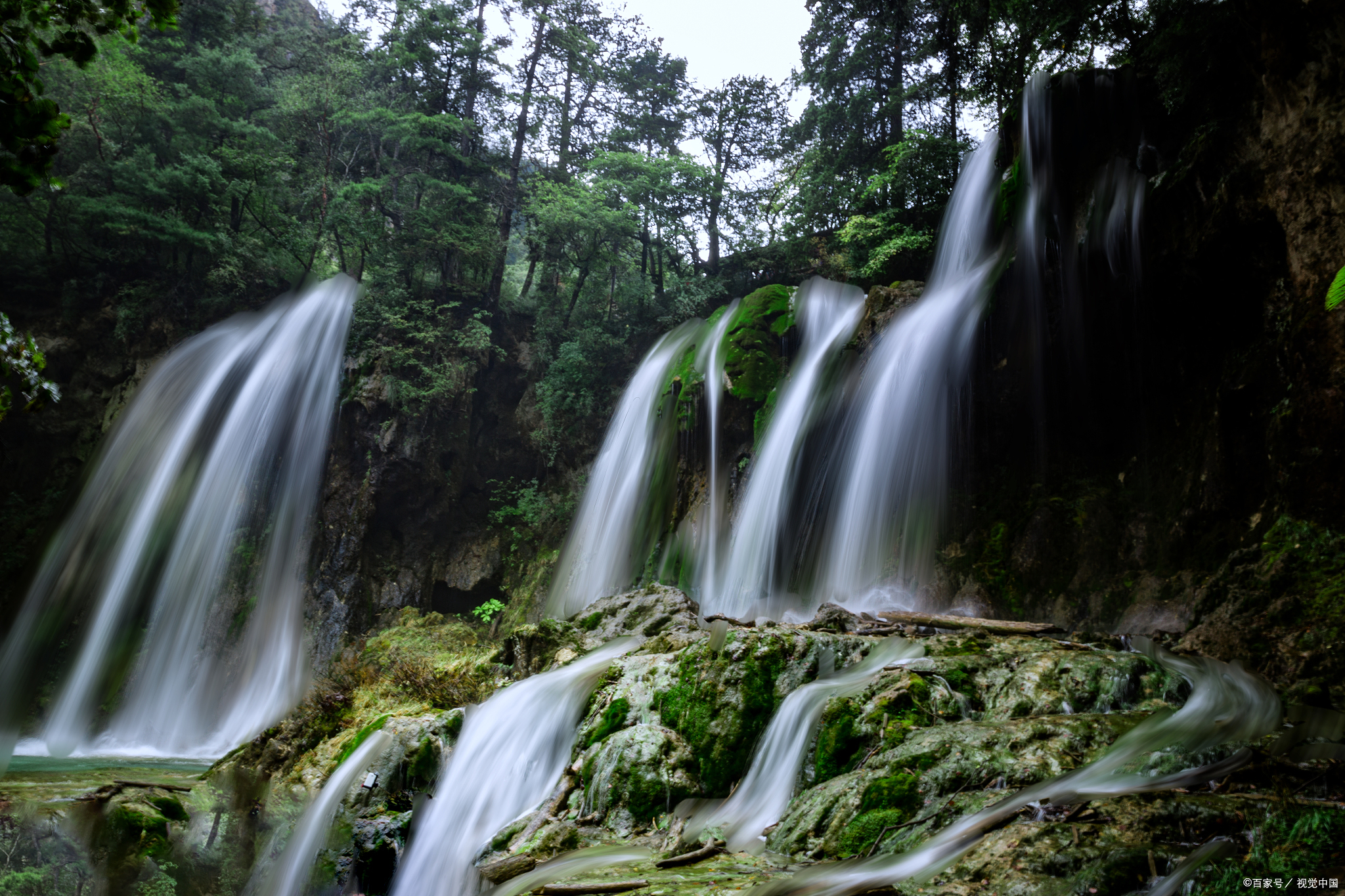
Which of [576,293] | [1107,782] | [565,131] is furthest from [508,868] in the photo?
[565,131]

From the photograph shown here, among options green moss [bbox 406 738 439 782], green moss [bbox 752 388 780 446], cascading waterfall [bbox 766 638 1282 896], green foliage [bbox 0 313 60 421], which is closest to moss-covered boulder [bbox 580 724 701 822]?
cascading waterfall [bbox 766 638 1282 896]

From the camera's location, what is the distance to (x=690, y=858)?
11.5 feet

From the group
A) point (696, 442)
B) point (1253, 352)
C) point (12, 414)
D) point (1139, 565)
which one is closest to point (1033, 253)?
point (1253, 352)

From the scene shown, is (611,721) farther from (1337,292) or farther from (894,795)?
(1337,292)

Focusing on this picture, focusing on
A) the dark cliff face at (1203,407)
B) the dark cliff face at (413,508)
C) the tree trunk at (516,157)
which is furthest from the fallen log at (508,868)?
the tree trunk at (516,157)

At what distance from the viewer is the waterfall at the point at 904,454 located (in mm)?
9820

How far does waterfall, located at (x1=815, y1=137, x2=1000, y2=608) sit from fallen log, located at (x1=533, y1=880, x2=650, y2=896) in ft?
23.3

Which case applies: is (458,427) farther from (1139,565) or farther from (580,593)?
(1139,565)

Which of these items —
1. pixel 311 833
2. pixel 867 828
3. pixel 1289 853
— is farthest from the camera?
pixel 311 833

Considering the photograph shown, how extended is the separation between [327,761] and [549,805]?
150 inches

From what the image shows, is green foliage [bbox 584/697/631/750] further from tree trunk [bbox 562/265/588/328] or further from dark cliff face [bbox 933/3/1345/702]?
tree trunk [bbox 562/265/588/328]

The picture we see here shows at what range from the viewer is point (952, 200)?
1188 centimetres

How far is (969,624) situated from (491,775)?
15.7 feet

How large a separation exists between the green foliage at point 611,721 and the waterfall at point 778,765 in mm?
1123
